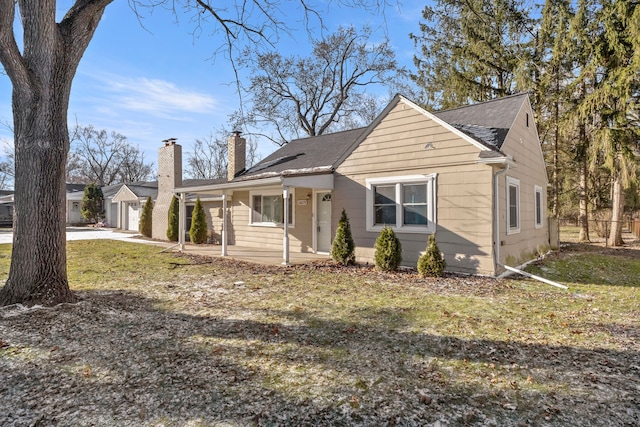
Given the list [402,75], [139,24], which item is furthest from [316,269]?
[402,75]

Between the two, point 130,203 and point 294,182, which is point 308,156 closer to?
point 294,182

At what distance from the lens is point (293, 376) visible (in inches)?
123

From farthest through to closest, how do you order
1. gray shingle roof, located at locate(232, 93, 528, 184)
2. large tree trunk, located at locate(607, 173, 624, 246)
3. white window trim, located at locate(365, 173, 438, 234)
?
1. large tree trunk, located at locate(607, 173, 624, 246)
2. gray shingle roof, located at locate(232, 93, 528, 184)
3. white window trim, located at locate(365, 173, 438, 234)

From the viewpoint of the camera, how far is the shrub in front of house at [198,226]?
14.6 m

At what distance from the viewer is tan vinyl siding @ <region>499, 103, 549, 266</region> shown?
7.92 m

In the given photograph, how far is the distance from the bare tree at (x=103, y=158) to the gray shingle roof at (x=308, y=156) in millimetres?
36808

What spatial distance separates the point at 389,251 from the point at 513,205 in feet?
11.1

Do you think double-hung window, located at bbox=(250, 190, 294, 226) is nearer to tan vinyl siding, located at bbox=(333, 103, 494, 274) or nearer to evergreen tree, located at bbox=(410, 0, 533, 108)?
tan vinyl siding, located at bbox=(333, 103, 494, 274)

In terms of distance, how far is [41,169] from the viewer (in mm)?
5004

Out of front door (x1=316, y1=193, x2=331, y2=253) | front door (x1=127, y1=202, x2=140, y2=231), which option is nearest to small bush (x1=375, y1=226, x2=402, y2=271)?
front door (x1=316, y1=193, x2=331, y2=253)

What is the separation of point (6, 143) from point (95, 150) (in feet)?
33.1

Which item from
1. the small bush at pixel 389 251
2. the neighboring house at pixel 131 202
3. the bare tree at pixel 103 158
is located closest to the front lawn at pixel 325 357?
the small bush at pixel 389 251

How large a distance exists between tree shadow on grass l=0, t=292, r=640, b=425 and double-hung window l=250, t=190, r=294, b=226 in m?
7.43

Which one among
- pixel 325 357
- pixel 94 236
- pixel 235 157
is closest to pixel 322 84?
pixel 235 157
